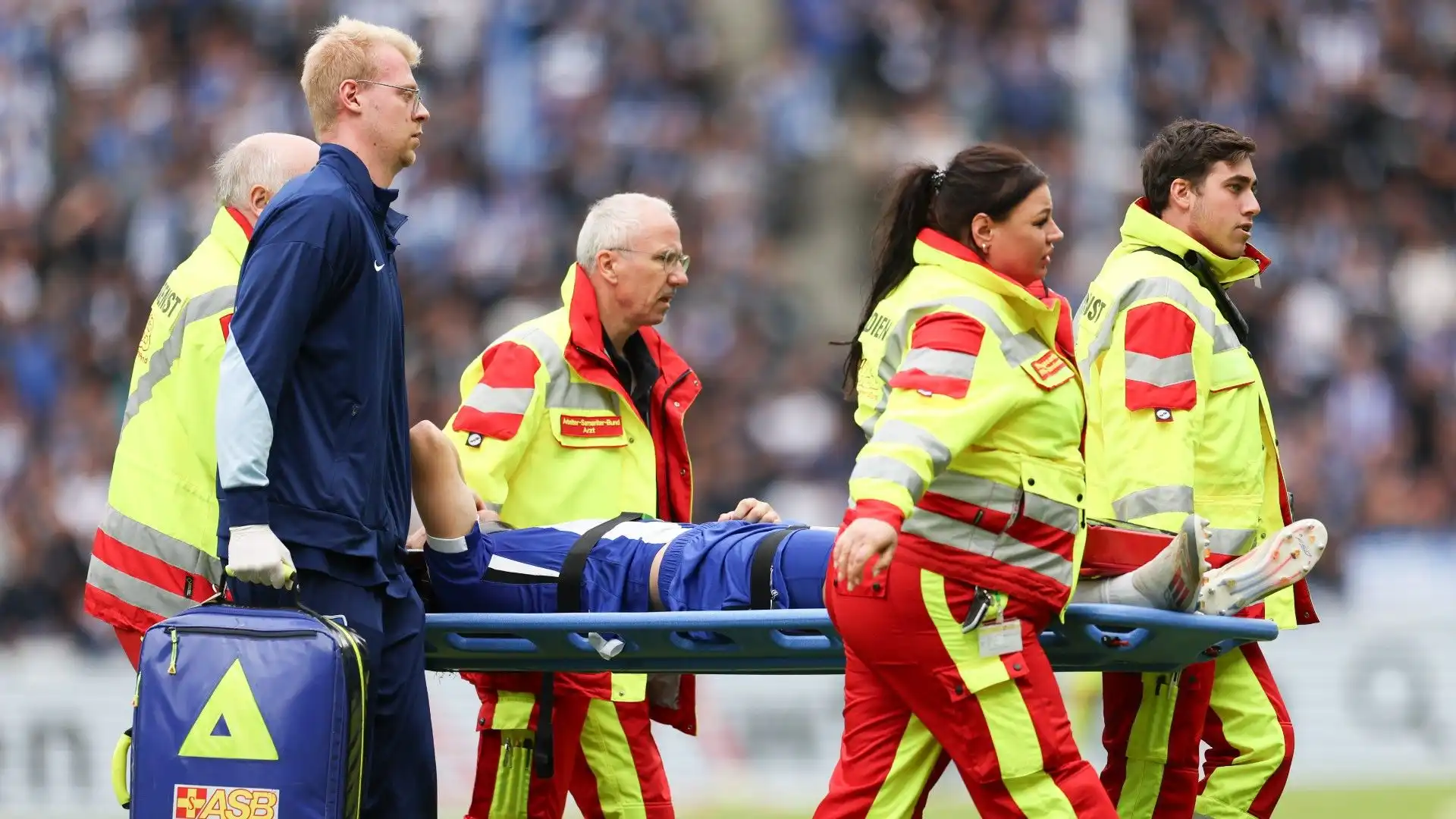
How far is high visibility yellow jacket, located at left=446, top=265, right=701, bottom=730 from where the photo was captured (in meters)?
6.26

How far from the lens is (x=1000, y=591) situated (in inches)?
195

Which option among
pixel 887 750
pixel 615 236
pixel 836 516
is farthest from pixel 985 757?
pixel 836 516

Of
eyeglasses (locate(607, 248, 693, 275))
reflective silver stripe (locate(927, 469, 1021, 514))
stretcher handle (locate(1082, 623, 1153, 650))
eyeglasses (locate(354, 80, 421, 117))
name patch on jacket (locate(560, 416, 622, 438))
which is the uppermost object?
eyeglasses (locate(354, 80, 421, 117))

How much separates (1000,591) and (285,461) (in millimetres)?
1630

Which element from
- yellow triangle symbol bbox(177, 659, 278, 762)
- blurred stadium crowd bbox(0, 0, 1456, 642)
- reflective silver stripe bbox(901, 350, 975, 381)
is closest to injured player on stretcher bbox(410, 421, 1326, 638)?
reflective silver stripe bbox(901, 350, 975, 381)

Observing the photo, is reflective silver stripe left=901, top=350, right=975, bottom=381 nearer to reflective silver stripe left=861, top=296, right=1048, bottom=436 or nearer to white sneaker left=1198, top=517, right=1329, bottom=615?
reflective silver stripe left=861, top=296, right=1048, bottom=436

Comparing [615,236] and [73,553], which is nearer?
[615,236]

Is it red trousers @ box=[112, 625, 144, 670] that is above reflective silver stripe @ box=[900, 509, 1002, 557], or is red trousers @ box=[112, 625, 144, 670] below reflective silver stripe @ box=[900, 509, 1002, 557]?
below

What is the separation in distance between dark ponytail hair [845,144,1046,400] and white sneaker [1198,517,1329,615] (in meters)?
1.02

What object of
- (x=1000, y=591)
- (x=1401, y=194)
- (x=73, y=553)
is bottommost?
(x=73, y=553)

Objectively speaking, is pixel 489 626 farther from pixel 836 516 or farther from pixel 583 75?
pixel 583 75

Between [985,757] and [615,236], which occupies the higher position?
[615,236]

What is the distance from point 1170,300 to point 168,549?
273 centimetres

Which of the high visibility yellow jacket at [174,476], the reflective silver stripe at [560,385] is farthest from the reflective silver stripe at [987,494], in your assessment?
the high visibility yellow jacket at [174,476]
